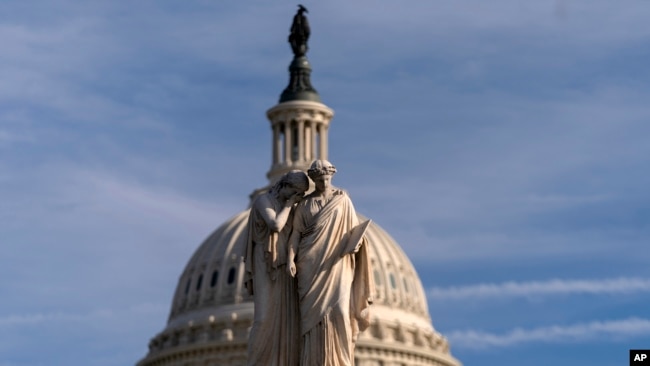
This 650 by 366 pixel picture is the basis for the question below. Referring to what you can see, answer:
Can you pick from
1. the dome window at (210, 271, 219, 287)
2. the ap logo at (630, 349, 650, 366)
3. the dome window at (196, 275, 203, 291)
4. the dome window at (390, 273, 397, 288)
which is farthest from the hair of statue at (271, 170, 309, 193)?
the dome window at (196, 275, 203, 291)

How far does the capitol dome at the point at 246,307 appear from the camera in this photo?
178375mm

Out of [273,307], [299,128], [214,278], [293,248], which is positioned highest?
[299,128]

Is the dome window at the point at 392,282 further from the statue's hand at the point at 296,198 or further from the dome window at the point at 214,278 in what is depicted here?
the statue's hand at the point at 296,198

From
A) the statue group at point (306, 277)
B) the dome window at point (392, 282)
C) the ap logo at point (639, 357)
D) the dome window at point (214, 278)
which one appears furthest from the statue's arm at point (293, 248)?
the dome window at point (392, 282)

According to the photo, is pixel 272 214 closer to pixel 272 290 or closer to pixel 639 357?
pixel 272 290

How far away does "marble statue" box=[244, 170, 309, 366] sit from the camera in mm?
27734

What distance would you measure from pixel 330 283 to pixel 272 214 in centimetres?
119

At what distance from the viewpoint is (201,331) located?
181 m

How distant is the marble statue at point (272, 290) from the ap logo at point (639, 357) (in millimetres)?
8387

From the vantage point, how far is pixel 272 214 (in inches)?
1095

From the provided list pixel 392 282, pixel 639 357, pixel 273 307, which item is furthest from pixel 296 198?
pixel 392 282

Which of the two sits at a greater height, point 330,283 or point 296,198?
point 296,198

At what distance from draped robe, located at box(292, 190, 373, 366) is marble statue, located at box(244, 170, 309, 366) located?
0.63 feet

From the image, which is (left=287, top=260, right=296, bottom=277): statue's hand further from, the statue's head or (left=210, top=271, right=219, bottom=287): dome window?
(left=210, top=271, right=219, bottom=287): dome window
